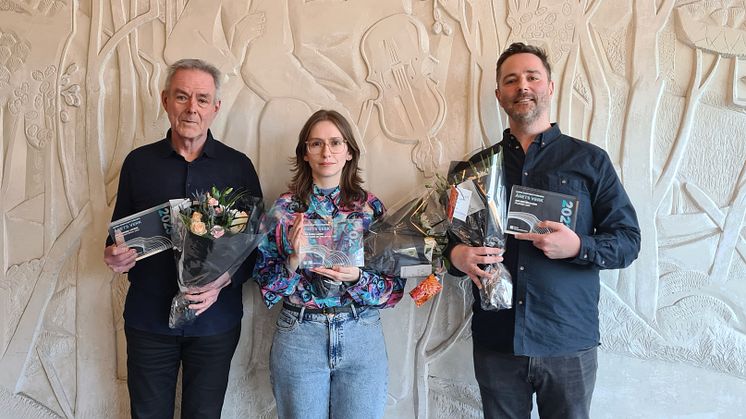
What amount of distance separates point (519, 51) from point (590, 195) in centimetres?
54

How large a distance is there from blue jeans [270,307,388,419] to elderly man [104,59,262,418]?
0.90ft

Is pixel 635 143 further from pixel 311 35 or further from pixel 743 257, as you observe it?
pixel 311 35

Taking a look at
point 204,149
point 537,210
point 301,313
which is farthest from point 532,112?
point 204,149

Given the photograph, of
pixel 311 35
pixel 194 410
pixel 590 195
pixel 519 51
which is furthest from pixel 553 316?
pixel 311 35

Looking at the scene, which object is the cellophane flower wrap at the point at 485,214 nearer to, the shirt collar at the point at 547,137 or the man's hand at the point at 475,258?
the man's hand at the point at 475,258

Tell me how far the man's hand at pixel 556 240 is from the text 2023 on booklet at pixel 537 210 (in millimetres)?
17

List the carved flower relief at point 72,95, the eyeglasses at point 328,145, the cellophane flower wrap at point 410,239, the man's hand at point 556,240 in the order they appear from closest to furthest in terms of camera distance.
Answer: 1. the man's hand at point 556,240
2. the cellophane flower wrap at point 410,239
3. the eyeglasses at point 328,145
4. the carved flower relief at point 72,95

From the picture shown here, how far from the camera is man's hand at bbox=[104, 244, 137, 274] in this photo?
4.90 ft

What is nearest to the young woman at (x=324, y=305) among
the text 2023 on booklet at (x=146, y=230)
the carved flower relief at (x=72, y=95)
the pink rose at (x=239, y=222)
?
the pink rose at (x=239, y=222)

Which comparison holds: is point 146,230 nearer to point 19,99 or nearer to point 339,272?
point 339,272

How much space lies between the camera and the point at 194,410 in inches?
64.5

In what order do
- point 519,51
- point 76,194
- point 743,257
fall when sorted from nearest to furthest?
point 519,51 → point 743,257 → point 76,194

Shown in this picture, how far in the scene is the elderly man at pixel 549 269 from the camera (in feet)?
4.55

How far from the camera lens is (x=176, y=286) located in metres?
1.62
